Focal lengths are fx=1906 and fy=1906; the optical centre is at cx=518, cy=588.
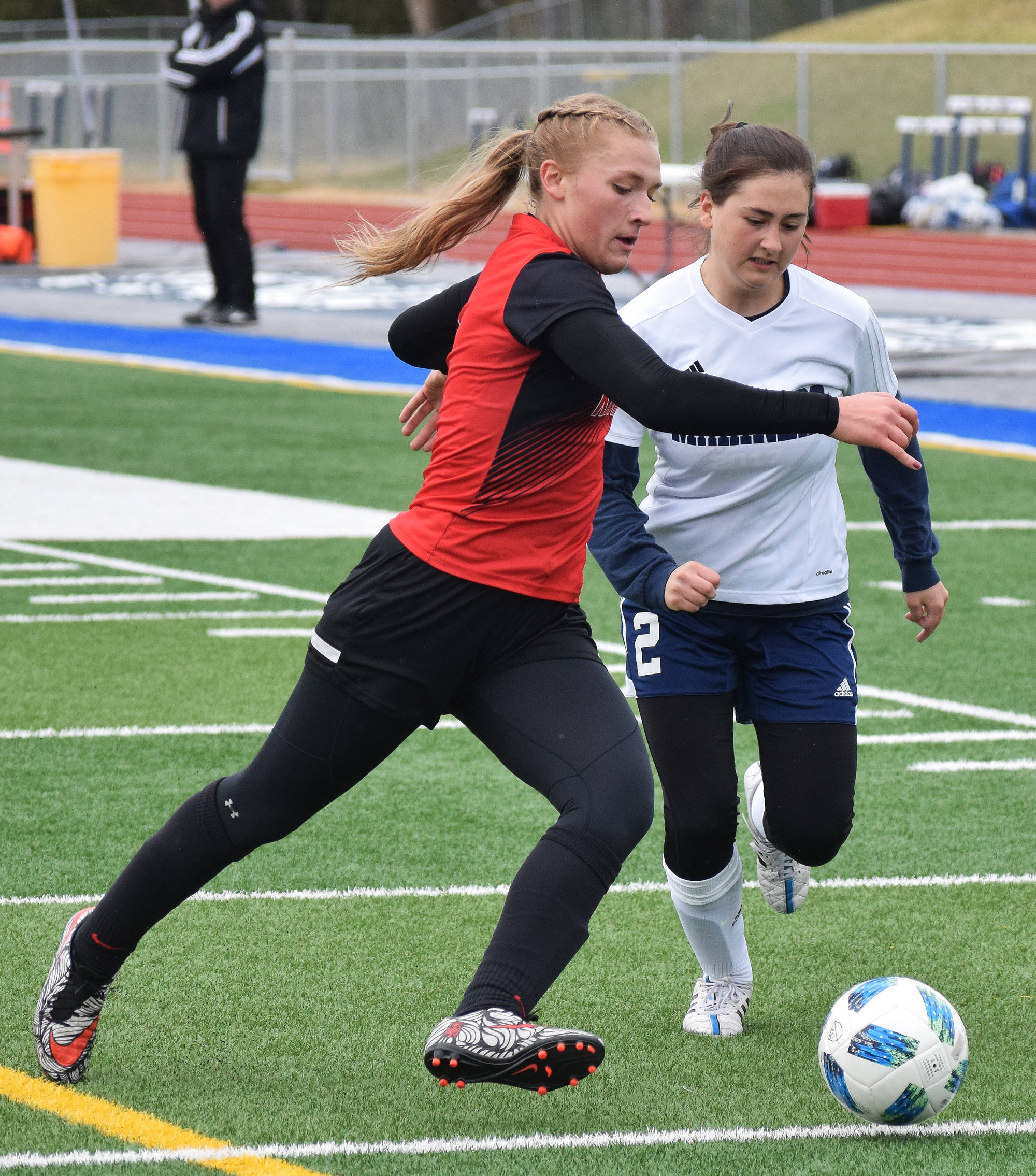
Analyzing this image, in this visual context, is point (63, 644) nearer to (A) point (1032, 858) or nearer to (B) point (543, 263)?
(A) point (1032, 858)

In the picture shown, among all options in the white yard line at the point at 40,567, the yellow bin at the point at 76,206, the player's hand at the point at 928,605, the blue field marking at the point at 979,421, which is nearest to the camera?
the player's hand at the point at 928,605

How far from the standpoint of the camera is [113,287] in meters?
21.9

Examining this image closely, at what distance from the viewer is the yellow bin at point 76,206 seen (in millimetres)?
22219

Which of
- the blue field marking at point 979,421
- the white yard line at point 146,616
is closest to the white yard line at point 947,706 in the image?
the white yard line at point 146,616

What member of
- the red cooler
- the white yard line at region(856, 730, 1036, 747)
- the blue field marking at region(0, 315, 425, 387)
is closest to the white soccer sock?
the white yard line at region(856, 730, 1036, 747)

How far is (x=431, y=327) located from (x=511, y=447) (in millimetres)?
423

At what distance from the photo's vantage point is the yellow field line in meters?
3.51

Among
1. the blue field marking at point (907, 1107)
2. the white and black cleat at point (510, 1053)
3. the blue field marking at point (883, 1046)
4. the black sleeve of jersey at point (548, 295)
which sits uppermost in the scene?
the black sleeve of jersey at point (548, 295)

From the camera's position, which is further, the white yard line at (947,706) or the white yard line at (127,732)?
the white yard line at (947,706)

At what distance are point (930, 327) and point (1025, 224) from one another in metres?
8.48

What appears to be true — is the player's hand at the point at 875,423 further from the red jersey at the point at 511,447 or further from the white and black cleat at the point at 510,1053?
the white and black cleat at the point at 510,1053

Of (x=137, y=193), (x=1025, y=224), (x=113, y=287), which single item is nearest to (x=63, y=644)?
(x=113, y=287)

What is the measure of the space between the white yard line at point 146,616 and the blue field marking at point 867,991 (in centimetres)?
465

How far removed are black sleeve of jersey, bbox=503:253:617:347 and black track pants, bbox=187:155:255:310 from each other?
523 inches
